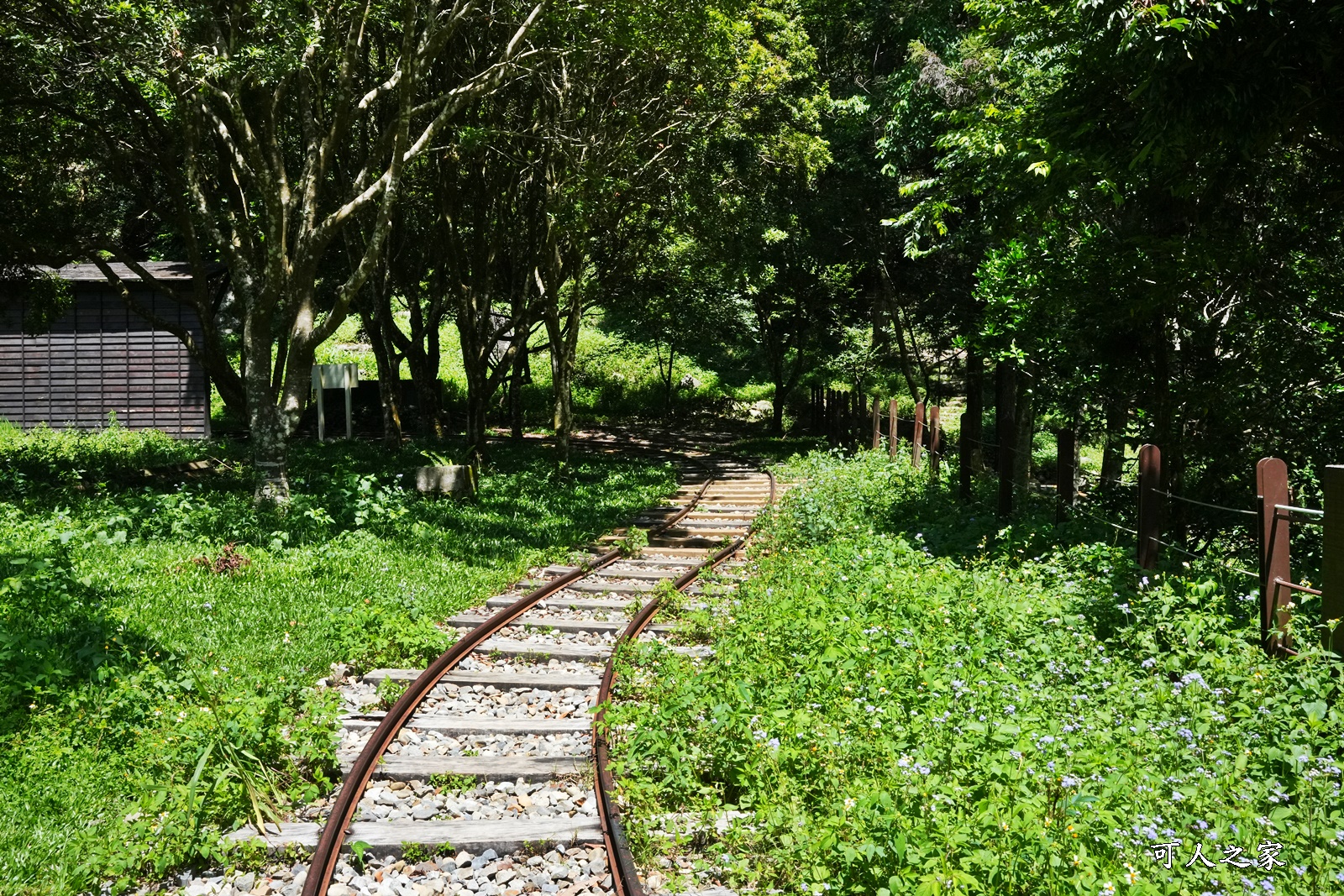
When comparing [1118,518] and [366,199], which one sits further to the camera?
[366,199]

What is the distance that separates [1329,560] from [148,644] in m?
7.40

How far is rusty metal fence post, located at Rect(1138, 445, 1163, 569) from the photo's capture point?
7.49 m

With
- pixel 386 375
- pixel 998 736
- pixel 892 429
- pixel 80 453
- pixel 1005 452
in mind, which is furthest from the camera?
pixel 386 375

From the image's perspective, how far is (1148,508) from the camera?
7504mm

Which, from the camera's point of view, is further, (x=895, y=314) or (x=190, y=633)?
(x=895, y=314)

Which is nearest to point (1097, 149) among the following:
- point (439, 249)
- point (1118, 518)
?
point (1118, 518)

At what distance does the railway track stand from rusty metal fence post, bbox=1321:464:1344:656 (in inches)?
150

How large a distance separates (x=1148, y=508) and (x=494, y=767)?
205 inches

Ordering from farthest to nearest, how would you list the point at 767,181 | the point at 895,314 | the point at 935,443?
the point at 895,314 < the point at 767,181 < the point at 935,443

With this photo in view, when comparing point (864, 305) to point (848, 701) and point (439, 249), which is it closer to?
point (439, 249)

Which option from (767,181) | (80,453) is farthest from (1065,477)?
(80,453)

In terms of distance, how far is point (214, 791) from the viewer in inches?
194

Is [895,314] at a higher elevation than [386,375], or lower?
higher

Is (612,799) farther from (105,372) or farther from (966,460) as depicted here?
(105,372)
